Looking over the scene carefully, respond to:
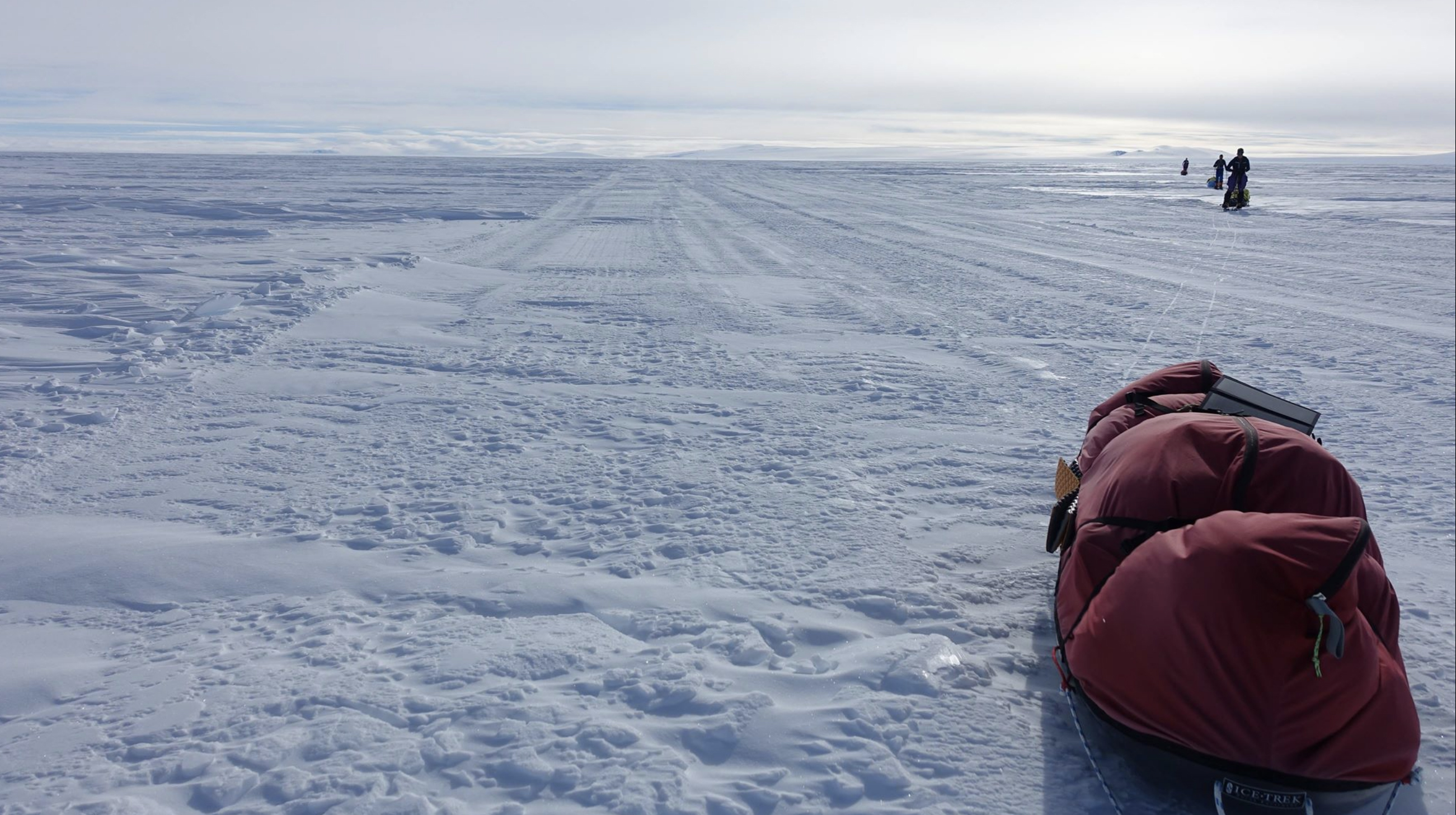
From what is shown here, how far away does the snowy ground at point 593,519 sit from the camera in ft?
8.42

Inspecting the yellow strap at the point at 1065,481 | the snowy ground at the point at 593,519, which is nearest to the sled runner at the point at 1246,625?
the snowy ground at the point at 593,519

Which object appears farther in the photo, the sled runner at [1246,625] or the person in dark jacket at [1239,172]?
the person in dark jacket at [1239,172]

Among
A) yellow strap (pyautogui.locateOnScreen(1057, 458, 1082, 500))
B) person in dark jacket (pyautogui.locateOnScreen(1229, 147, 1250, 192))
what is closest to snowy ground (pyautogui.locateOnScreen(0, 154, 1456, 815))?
yellow strap (pyautogui.locateOnScreen(1057, 458, 1082, 500))

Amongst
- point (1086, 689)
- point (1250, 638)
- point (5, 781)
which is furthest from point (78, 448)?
point (1250, 638)

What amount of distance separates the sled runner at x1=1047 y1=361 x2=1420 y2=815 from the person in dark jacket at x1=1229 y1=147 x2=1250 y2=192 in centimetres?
2165

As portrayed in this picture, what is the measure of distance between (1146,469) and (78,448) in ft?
18.3

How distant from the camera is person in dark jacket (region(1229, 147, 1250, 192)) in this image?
2044cm

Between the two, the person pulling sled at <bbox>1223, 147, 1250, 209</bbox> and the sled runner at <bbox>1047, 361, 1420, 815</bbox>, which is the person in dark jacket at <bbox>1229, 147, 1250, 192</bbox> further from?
the sled runner at <bbox>1047, 361, 1420, 815</bbox>

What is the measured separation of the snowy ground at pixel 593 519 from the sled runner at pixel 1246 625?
48 centimetres

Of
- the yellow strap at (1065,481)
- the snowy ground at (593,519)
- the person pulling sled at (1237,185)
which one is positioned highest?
the person pulling sled at (1237,185)

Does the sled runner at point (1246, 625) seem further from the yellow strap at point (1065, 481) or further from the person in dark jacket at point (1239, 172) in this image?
the person in dark jacket at point (1239, 172)

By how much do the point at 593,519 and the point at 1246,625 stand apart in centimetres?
284

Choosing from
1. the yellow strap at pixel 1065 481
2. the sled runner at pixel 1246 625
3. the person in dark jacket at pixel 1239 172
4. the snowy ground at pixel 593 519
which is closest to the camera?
the sled runner at pixel 1246 625

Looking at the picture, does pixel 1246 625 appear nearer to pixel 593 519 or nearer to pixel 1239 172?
pixel 593 519
